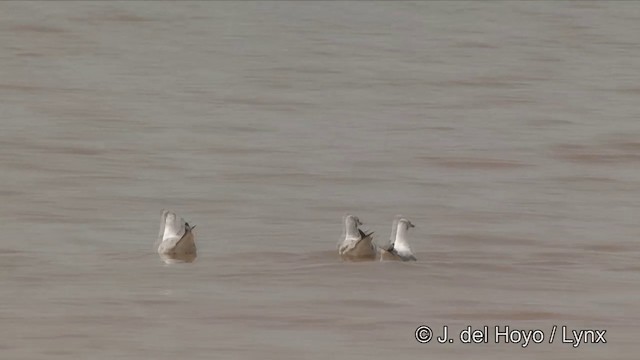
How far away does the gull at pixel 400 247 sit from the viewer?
8312 mm

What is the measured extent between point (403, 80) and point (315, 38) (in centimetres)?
205

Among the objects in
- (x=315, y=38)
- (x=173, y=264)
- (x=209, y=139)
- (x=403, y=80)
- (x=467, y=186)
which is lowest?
(x=173, y=264)

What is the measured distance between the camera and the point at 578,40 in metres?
16.2

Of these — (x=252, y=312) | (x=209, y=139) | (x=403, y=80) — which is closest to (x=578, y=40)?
(x=403, y=80)

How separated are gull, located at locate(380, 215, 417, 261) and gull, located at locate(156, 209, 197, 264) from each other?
906 millimetres

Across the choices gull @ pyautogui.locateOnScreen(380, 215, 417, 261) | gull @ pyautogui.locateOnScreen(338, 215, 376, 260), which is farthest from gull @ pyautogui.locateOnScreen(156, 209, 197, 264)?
gull @ pyautogui.locateOnScreen(380, 215, 417, 261)

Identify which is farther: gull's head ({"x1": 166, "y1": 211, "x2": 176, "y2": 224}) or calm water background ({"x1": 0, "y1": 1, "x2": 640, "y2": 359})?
gull's head ({"x1": 166, "y1": 211, "x2": 176, "y2": 224})

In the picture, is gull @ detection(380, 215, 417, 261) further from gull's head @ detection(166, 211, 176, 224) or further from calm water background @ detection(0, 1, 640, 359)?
gull's head @ detection(166, 211, 176, 224)

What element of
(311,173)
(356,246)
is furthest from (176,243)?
(311,173)

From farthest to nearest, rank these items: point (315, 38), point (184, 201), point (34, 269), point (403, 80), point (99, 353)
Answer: point (315, 38), point (403, 80), point (184, 201), point (34, 269), point (99, 353)

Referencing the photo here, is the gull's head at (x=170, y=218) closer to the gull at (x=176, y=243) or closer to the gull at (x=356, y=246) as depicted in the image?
the gull at (x=176, y=243)

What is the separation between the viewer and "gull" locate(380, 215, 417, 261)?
27.3 ft

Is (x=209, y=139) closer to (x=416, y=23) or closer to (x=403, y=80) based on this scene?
(x=403, y=80)

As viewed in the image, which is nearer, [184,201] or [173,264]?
[173,264]
